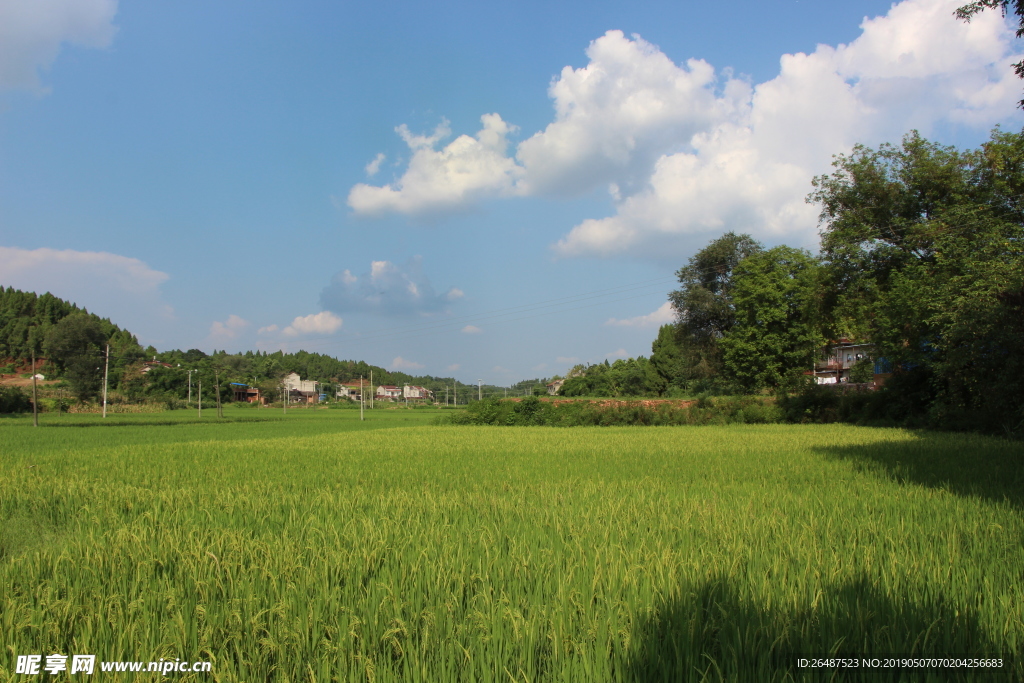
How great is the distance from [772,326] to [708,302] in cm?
600

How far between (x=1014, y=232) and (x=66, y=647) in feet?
90.3

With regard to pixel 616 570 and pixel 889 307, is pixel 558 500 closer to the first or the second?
pixel 616 570

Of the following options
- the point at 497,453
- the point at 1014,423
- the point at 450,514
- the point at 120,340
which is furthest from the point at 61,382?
the point at 1014,423

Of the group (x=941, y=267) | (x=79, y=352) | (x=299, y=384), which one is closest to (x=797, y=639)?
(x=941, y=267)

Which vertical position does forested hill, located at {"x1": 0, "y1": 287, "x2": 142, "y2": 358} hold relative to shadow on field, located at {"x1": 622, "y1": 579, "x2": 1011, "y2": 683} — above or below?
above

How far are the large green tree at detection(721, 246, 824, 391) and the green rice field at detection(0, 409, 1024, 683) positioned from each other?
114 feet

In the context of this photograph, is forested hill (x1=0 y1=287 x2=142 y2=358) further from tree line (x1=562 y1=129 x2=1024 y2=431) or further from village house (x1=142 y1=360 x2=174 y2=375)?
tree line (x1=562 y1=129 x2=1024 y2=431)

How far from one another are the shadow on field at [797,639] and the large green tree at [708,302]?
147 feet

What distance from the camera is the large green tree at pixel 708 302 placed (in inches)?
1802

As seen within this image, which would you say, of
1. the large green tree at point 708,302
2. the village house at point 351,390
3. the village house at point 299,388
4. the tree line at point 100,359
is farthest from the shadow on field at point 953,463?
the village house at point 351,390

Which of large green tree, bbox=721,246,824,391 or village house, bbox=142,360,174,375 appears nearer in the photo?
large green tree, bbox=721,246,824,391

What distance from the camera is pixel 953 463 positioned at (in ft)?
30.8

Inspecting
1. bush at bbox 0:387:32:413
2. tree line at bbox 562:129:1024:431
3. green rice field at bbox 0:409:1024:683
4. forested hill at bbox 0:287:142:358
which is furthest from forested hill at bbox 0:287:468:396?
green rice field at bbox 0:409:1024:683

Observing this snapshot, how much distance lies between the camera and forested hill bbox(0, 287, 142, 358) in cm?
8761
